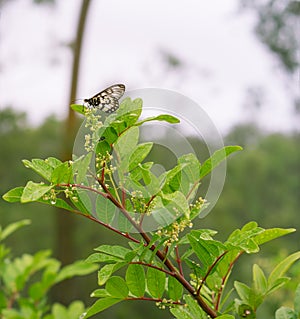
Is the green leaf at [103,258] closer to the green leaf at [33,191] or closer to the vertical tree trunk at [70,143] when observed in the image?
the green leaf at [33,191]

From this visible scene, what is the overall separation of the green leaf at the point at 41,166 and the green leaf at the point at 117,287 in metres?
0.09

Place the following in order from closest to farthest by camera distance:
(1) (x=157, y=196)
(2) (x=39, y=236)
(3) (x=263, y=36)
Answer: (1) (x=157, y=196) → (3) (x=263, y=36) → (2) (x=39, y=236)

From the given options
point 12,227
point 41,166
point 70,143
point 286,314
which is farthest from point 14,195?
point 70,143

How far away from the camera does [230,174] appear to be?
4.97 metres

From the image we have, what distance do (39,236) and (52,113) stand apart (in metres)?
1.00

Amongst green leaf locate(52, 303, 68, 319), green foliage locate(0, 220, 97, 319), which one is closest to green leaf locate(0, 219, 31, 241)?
green foliage locate(0, 220, 97, 319)

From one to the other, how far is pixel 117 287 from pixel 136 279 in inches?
0.7

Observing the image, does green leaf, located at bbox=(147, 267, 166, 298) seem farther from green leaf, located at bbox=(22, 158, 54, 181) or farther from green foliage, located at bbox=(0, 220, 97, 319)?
green foliage, located at bbox=(0, 220, 97, 319)

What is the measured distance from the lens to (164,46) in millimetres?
5359

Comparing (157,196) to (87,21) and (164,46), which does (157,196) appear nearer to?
(87,21)

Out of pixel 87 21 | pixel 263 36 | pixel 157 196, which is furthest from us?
pixel 263 36

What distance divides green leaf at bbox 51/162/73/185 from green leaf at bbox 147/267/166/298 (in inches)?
4.2

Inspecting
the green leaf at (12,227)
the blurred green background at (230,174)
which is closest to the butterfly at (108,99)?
the green leaf at (12,227)

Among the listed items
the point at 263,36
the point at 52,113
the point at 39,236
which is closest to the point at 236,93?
the point at 263,36
